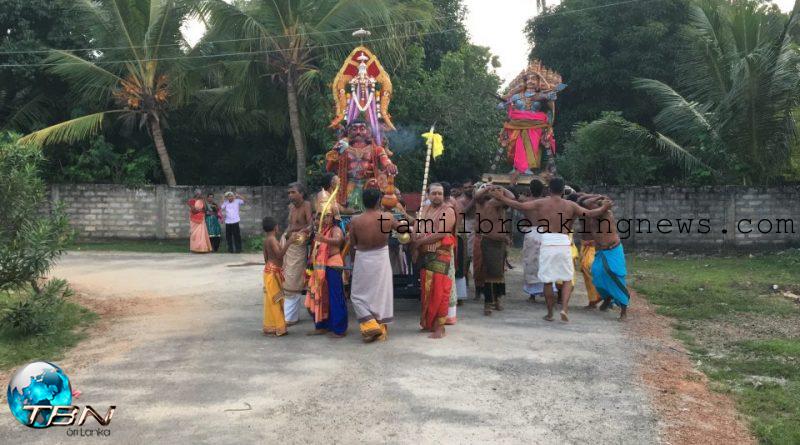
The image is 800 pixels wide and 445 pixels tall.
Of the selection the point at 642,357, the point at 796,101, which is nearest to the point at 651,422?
the point at 642,357

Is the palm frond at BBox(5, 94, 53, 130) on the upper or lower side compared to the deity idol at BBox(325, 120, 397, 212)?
upper

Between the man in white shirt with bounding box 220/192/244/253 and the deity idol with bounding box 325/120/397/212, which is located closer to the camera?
the deity idol with bounding box 325/120/397/212

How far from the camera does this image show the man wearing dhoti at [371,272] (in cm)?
729

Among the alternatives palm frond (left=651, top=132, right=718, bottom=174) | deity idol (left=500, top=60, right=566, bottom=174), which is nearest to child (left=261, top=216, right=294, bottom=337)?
deity idol (left=500, top=60, right=566, bottom=174)

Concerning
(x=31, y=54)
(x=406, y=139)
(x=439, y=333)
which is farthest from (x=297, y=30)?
(x=439, y=333)

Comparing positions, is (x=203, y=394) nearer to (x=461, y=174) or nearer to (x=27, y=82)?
(x=461, y=174)

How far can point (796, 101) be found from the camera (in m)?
14.8

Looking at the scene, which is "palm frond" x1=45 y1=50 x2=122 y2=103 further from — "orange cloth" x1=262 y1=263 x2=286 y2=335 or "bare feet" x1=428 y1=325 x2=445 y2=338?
"bare feet" x1=428 y1=325 x2=445 y2=338

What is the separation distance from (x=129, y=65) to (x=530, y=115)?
34.2ft

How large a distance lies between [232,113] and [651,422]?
55.7ft

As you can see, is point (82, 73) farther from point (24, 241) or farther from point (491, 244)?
point (491, 244)

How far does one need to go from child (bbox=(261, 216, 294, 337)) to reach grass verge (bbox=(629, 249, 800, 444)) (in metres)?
4.31

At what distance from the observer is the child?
7.61 meters

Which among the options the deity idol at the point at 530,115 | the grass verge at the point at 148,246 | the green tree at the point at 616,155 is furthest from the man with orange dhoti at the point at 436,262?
the grass verge at the point at 148,246
